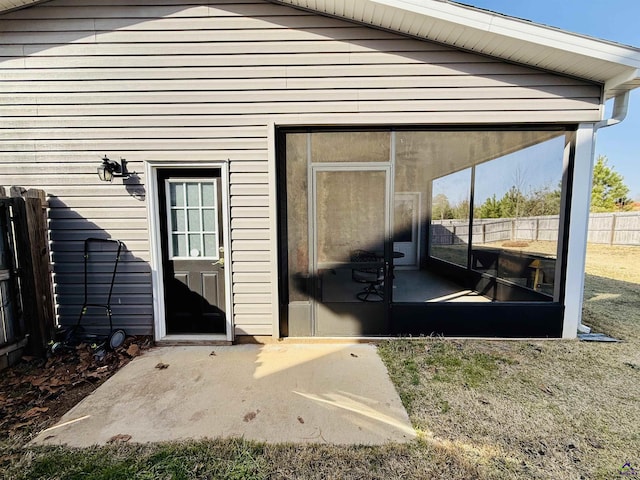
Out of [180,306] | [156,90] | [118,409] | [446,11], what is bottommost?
[118,409]

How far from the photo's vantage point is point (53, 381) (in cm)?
267

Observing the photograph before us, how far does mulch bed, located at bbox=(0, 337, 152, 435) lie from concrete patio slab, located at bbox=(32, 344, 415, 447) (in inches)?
5.6

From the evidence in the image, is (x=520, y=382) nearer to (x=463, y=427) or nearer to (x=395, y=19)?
(x=463, y=427)

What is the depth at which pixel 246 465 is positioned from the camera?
67.8 inches

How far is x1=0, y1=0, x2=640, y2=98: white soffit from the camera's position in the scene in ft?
9.08

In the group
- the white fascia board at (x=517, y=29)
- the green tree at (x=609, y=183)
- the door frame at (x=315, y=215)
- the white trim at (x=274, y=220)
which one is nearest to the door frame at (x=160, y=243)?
the white trim at (x=274, y=220)

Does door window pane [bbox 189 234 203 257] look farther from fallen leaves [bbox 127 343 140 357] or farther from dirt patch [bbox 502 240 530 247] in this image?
dirt patch [bbox 502 240 530 247]

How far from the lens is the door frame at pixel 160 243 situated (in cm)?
330

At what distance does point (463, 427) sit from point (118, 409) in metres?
2.65

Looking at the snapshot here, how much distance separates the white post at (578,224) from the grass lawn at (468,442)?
525mm

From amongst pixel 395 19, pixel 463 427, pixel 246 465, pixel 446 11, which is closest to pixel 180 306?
pixel 246 465

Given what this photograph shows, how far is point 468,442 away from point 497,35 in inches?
142

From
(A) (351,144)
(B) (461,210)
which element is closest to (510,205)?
(B) (461,210)

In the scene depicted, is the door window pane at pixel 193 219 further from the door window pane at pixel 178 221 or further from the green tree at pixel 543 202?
the green tree at pixel 543 202
